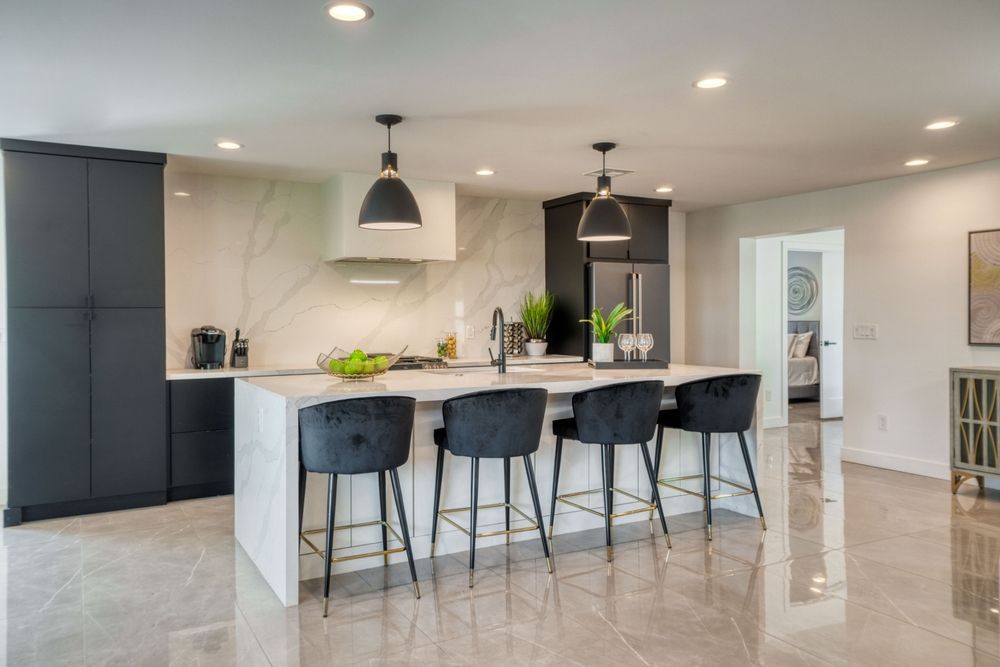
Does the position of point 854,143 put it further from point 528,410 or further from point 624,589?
point 624,589

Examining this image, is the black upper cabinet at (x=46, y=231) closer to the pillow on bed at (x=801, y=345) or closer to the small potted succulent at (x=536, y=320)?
the small potted succulent at (x=536, y=320)

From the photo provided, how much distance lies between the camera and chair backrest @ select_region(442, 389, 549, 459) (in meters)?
3.13

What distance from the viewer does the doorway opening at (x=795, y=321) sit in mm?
6989

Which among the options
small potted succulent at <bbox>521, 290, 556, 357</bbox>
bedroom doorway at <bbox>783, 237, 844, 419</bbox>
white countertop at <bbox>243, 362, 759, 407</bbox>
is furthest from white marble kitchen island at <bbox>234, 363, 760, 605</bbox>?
bedroom doorway at <bbox>783, 237, 844, 419</bbox>

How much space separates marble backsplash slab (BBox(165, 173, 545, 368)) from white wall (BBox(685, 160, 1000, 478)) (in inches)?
110

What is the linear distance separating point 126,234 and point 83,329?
2.12ft

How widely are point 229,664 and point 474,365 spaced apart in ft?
11.1

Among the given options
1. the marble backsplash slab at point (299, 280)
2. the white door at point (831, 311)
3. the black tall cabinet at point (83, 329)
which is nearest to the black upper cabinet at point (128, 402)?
the black tall cabinet at point (83, 329)

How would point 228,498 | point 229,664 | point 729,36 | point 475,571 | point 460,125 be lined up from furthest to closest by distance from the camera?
point 228,498 < point 460,125 < point 475,571 < point 729,36 < point 229,664

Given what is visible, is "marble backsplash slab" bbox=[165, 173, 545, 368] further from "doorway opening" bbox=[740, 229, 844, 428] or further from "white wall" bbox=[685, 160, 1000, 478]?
"white wall" bbox=[685, 160, 1000, 478]

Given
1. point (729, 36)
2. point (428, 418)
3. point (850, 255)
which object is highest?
point (729, 36)

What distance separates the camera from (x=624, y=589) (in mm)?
3080

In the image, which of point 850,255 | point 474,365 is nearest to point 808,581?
point 474,365

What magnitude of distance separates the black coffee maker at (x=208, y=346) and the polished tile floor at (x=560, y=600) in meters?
1.19
